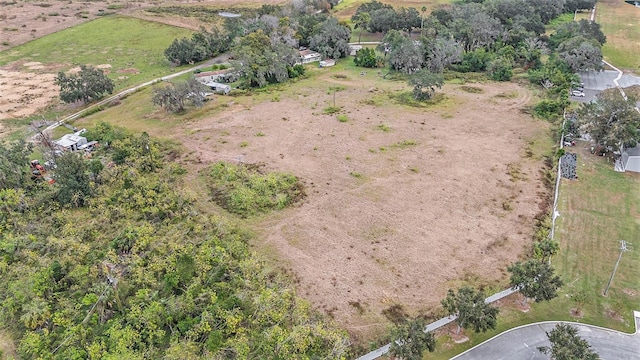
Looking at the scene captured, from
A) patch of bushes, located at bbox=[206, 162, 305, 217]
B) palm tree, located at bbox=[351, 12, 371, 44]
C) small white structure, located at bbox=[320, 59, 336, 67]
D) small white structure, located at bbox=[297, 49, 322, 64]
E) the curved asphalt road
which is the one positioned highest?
palm tree, located at bbox=[351, 12, 371, 44]

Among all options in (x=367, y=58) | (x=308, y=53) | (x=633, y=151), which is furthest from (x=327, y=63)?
(x=633, y=151)

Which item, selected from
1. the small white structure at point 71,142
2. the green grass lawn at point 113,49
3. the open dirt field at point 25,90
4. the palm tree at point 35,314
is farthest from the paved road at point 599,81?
the open dirt field at point 25,90

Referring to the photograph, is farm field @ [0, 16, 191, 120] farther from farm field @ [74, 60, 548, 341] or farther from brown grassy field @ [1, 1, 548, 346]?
brown grassy field @ [1, 1, 548, 346]

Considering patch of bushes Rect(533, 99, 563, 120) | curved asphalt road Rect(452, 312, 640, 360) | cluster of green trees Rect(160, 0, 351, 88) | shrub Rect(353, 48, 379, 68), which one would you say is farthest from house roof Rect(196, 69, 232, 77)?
curved asphalt road Rect(452, 312, 640, 360)

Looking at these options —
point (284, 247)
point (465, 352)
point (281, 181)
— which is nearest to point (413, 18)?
point (281, 181)

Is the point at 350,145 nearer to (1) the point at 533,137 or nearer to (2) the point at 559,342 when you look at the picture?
(1) the point at 533,137

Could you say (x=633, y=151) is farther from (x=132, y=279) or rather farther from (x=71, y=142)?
(x=71, y=142)

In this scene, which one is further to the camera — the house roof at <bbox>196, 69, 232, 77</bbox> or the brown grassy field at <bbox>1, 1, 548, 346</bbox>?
the house roof at <bbox>196, 69, 232, 77</bbox>
